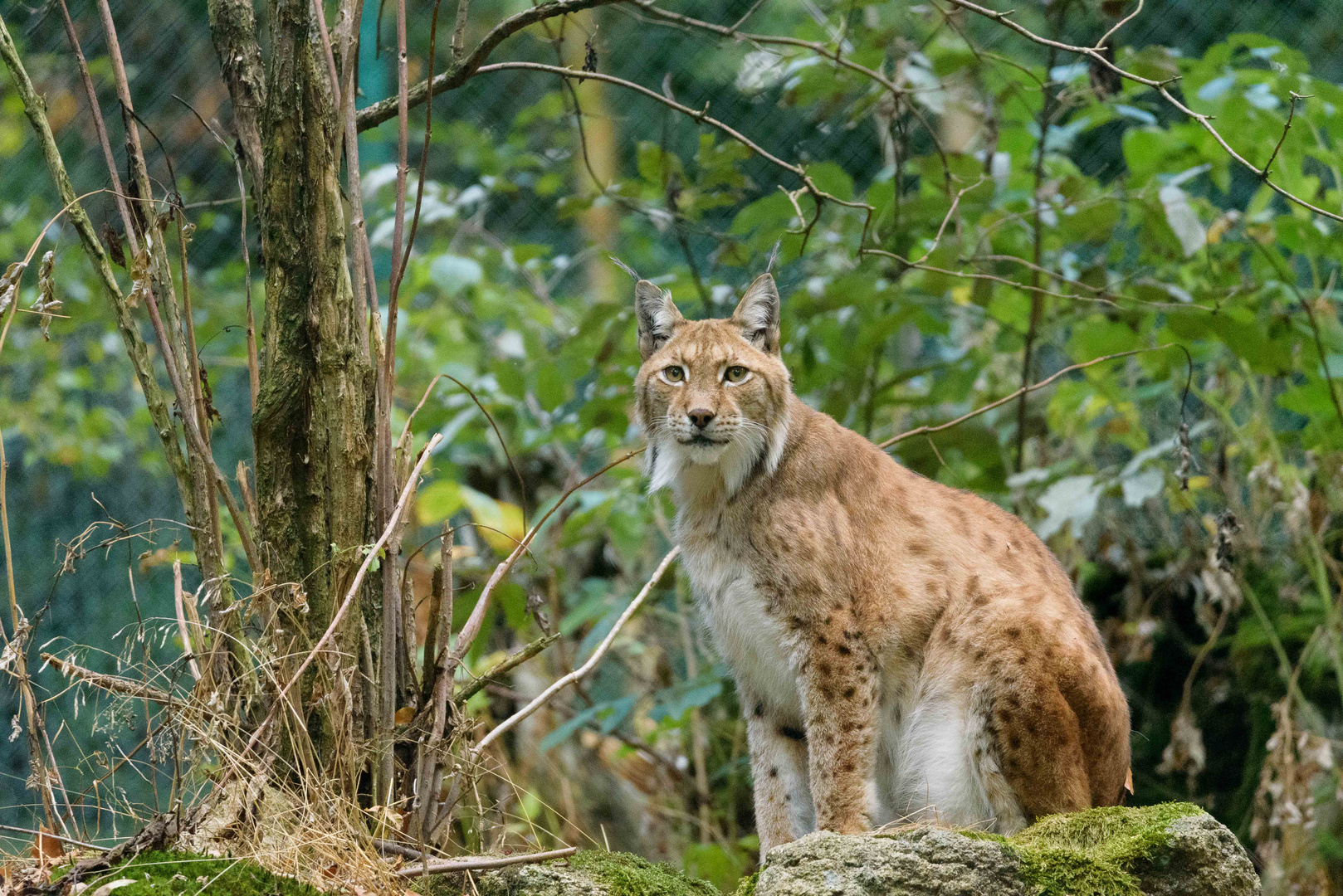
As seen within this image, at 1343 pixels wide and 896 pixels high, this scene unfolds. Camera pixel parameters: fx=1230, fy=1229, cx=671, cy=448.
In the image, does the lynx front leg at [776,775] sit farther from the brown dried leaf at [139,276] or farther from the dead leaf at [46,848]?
the brown dried leaf at [139,276]

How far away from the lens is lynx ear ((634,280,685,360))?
14.4ft

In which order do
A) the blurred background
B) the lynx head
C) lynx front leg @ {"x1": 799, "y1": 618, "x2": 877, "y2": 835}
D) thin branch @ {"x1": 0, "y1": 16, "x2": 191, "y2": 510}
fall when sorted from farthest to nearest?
the blurred background, the lynx head, lynx front leg @ {"x1": 799, "y1": 618, "x2": 877, "y2": 835}, thin branch @ {"x1": 0, "y1": 16, "x2": 191, "y2": 510}

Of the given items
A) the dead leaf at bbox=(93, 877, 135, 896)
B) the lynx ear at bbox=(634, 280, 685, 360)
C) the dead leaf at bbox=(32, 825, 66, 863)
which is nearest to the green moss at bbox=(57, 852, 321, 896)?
the dead leaf at bbox=(93, 877, 135, 896)

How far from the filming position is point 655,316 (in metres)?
4.41

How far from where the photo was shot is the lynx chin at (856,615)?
11.7 feet

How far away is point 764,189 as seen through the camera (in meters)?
7.59

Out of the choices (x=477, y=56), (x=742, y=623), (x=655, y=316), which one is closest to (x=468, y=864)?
(x=742, y=623)

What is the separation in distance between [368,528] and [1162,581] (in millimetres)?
5061

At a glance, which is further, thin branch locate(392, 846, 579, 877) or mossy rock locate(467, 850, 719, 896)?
mossy rock locate(467, 850, 719, 896)

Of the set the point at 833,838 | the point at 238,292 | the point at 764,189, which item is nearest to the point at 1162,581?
the point at 764,189

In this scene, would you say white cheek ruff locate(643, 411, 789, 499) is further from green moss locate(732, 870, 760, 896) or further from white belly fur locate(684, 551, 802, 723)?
green moss locate(732, 870, 760, 896)

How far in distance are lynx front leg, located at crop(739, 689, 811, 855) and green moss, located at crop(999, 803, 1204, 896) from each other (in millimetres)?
1086

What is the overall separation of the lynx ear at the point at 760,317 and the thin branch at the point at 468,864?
2.14m

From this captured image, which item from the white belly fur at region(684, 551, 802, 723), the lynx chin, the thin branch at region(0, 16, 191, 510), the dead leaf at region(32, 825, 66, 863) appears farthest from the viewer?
the white belly fur at region(684, 551, 802, 723)
